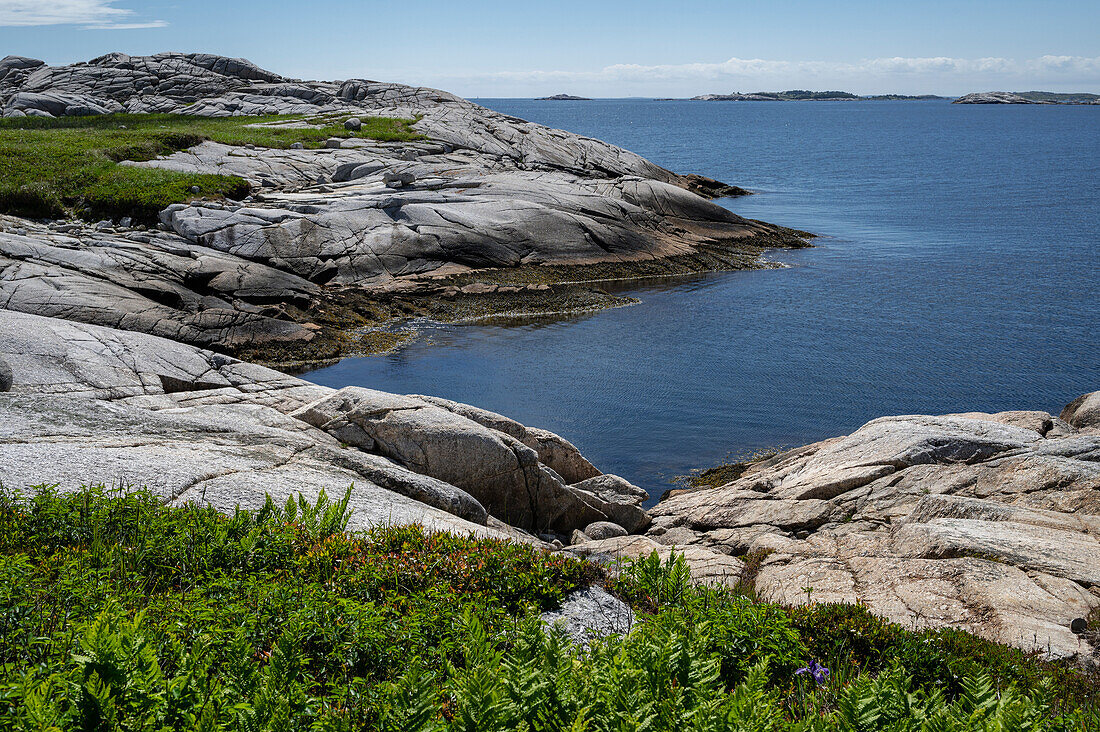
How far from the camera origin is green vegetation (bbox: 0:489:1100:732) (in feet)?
15.6

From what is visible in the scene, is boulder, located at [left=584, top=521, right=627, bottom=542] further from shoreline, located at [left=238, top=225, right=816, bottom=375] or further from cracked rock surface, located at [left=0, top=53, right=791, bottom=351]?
cracked rock surface, located at [left=0, top=53, right=791, bottom=351]

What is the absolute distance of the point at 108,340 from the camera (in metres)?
18.1

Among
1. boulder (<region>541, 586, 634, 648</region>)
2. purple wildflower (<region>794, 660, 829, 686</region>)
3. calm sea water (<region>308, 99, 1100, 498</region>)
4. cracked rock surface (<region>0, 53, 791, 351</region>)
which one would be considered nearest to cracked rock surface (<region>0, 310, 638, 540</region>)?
boulder (<region>541, 586, 634, 648</region>)

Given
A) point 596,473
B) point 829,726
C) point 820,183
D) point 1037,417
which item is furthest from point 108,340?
point 820,183

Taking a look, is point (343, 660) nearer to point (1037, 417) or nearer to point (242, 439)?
point (242, 439)

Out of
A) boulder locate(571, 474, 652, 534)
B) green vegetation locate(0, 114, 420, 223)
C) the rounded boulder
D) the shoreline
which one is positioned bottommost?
boulder locate(571, 474, 652, 534)

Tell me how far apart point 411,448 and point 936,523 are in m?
9.78

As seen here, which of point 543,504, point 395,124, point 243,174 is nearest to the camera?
point 543,504

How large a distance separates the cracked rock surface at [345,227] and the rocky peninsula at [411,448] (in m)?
0.18

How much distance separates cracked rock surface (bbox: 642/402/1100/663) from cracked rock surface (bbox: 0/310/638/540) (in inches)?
142

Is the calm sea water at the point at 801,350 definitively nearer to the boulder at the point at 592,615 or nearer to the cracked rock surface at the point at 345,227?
the cracked rock surface at the point at 345,227

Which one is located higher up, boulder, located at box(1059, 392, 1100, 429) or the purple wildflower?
the purple wildflower

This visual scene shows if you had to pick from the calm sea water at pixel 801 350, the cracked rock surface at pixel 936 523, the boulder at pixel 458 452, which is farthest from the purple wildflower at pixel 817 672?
the calm sea water at pixel 801 350

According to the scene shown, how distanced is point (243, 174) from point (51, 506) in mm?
43889
